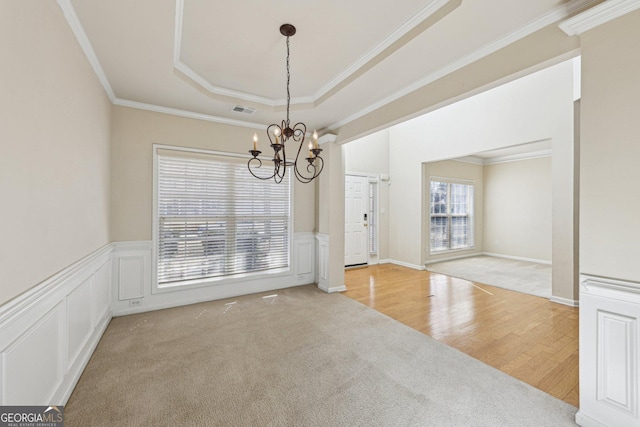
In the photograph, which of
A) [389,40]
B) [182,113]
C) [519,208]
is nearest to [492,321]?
[389,40]

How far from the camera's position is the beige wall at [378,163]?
243 inches

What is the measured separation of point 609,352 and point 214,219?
4.06 m

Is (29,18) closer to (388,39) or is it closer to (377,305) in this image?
(388,39)

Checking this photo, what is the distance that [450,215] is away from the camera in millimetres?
7074

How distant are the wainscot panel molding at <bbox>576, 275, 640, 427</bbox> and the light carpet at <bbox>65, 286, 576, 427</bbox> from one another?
0.69 ft

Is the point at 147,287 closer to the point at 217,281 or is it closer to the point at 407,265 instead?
the point at 217,281

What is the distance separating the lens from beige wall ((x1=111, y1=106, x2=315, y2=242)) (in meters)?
3.30

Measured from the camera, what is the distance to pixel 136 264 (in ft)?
11.2

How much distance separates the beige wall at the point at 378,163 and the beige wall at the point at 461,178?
0.93 metres

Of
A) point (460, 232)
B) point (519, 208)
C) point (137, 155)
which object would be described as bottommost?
point (460, 232)

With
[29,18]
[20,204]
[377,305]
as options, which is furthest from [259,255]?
[29,18]

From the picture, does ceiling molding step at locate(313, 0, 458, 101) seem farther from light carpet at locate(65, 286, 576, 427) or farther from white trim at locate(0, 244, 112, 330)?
white trim at locate(0, 244, 112, 330)

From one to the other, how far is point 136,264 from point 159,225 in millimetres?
550

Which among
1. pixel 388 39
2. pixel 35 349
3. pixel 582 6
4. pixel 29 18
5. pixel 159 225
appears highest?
pixel 388 39
